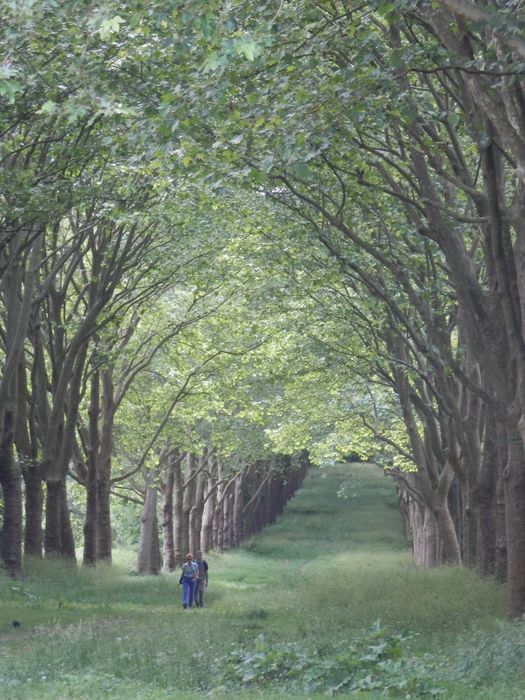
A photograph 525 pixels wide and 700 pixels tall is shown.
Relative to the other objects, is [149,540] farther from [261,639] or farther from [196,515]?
[261,639]

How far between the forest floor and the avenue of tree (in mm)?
1878

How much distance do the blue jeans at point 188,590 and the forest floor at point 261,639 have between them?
595mm

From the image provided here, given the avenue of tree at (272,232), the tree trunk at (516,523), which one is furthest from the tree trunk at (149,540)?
the tree trunk at (516,523)

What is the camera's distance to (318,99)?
1218 centimetres

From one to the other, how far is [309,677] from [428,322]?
282 inches

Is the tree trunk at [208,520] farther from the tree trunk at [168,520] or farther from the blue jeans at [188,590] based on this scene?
the blue jeans at [188,590]

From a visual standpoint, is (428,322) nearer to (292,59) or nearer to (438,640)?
(438,640)

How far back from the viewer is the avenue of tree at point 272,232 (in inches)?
472

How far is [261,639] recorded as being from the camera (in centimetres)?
1319

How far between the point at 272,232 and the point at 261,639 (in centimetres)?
1073

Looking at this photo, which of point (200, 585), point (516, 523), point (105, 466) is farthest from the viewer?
point (105, 466)

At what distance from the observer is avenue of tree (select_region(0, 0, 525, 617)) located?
39.3 feet

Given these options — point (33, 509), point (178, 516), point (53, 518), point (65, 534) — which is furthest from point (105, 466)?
point (178, 516)

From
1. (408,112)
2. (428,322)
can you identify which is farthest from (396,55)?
(428,322)
